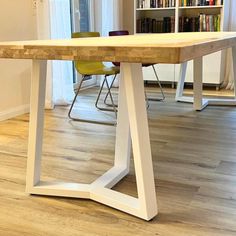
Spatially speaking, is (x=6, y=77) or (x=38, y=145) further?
(x=6, y=77)

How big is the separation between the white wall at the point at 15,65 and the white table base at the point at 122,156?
1.67 meters

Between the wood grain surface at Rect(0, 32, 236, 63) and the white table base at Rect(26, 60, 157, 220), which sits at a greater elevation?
the wood grain surface at Rect(0, 32, 236, 63)

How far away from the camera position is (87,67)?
3.33 metres

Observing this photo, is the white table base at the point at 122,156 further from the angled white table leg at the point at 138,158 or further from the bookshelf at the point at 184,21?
the bookshelf at the point at 184,21

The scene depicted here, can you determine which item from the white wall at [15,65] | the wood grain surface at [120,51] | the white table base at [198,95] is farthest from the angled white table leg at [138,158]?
the white wall at [15,65]

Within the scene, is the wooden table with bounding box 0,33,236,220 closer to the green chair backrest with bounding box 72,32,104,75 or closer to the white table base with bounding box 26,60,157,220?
the white table base with bounding box 26,60,157,220

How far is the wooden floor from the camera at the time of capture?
5.17 feet

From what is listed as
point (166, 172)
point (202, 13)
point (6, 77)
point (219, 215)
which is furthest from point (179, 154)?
point (202, 13)

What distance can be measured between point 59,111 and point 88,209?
2.07 meters

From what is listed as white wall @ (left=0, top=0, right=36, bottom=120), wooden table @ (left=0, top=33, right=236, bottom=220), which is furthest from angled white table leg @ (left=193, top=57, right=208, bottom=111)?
white wall @ (left=0, top=0, right=36, bottom=120)

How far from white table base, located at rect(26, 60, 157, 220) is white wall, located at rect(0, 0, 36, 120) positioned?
5.47 ft

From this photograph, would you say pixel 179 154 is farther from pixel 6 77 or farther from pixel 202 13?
pixel 202 13

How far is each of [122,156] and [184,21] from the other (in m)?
3.15

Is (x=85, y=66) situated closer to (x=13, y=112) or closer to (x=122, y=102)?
(x=13, y=112)
